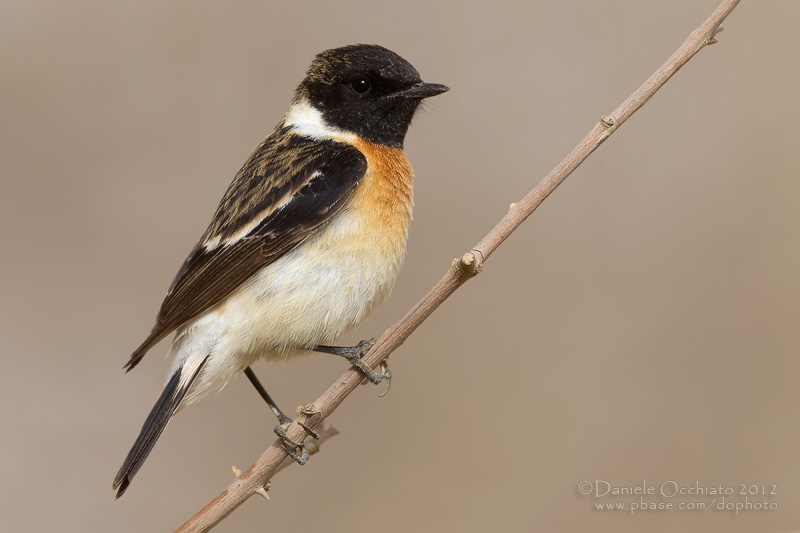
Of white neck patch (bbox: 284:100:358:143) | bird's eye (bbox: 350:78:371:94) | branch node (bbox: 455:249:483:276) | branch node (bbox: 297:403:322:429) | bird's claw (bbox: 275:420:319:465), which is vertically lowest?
bird's claw (bbox: 275:420:319:465)

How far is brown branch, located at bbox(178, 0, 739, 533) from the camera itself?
253 centimetres

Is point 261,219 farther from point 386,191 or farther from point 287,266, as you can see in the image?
point 386,191

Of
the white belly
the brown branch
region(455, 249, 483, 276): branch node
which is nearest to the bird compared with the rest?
the white belly

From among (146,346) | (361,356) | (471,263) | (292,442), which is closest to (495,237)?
(471,263)

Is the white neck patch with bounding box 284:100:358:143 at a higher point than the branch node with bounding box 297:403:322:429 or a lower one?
higher

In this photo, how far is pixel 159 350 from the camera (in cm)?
494

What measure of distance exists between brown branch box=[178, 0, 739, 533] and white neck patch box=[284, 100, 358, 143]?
1.39 metres

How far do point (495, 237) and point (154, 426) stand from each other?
4.93 feet

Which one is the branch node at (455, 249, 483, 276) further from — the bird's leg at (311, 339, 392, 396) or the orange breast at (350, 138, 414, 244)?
the orange breast at (350, 138, 414, 244)

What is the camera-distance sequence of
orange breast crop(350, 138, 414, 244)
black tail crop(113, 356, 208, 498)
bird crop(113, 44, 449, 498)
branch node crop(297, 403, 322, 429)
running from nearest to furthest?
branch node crop(297, 403, 322, 429), black tail crop(113, 356, 208, 498), bird crop(113, 44, 449, 498), orange breast crop(350, 138, 414, 244)

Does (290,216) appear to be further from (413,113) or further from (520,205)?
(520,205)

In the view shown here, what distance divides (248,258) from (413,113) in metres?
1.09

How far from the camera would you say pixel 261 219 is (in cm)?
354

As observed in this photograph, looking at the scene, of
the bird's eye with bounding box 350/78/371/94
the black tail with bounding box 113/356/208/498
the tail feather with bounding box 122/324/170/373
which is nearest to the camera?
the black tail with bounding box 113/356/208/498
